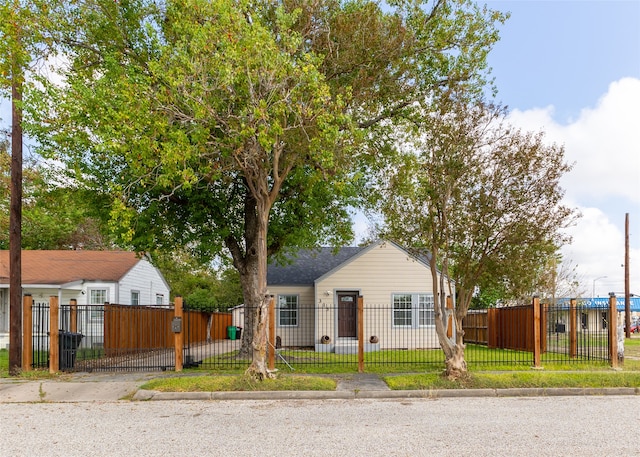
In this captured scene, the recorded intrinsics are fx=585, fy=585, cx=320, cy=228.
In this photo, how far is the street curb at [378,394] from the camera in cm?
1162

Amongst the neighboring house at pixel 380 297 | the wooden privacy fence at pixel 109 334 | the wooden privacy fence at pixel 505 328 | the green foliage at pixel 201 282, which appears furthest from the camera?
the green foliage at pixel 201 282

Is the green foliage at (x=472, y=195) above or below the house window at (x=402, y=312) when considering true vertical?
above

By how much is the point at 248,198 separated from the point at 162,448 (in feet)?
36.6

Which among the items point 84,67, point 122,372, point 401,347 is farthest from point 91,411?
point 401,347

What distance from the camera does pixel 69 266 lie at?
25.5m

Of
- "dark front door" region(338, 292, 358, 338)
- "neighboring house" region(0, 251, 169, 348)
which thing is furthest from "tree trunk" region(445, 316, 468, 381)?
"neighboring house" region(0, 251, 169, 348)

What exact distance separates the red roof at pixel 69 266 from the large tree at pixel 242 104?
751cm

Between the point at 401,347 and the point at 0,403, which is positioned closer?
the point at 0,403

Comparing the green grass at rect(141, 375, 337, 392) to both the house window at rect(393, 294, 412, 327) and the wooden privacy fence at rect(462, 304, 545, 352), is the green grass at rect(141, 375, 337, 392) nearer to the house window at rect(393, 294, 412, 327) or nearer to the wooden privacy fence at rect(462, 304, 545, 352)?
the wooden privacy fence at rect(462, 304, 545, 352)

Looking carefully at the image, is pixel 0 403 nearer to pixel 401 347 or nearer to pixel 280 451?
pixel 280 451

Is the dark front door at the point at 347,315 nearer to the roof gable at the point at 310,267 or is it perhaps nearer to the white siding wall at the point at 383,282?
the white siding wall at the point at 383,282

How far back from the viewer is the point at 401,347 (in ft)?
78.5

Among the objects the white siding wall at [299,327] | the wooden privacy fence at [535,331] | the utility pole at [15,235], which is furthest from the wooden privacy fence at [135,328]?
the wooden privacy fence at [535,331]

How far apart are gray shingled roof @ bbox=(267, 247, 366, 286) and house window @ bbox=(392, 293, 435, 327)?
2.68 meters
